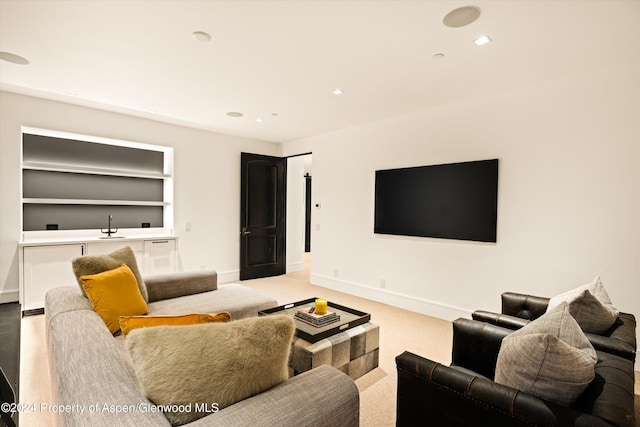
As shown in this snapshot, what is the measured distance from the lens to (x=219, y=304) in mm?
2838

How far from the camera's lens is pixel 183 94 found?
370 centimetres

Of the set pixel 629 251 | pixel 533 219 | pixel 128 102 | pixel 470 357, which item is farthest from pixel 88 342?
Answer: pixel 629 251

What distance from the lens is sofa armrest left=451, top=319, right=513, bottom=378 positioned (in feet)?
6.00

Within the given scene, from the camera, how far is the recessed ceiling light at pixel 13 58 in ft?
9.21

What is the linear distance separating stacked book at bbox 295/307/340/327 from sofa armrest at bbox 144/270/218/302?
3.89 feet

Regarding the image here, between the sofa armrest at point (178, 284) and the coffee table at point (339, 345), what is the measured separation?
3.24 ft

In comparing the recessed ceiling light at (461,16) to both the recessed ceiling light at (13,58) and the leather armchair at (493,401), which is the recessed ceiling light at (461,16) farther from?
the recessed ceiling light at (13,58)

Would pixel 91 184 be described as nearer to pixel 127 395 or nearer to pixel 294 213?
pixel 294 213

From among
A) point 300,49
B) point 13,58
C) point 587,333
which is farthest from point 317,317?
point 13,58

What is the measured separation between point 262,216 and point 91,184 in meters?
2.71

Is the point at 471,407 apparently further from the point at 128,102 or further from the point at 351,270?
the point at 128,102

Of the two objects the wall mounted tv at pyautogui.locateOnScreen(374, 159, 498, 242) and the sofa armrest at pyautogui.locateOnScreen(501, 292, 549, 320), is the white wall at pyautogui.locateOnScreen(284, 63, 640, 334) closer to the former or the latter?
the wall mounted tv at pyautogui.locateOnScreen(374, 159, 498, 242)

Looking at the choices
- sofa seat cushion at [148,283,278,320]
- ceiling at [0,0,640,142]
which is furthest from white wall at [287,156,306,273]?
sofa seat cushion at [148,283,278,320]

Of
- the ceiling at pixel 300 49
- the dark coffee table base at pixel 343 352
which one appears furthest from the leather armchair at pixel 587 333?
the ceiling at pixel 300 49
